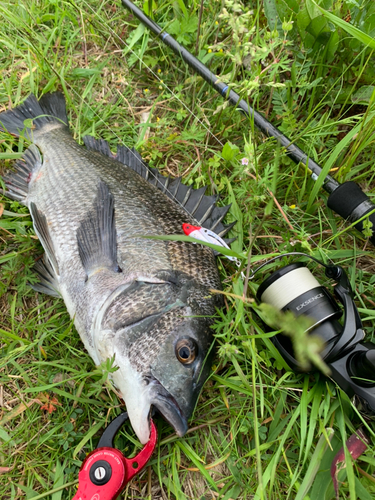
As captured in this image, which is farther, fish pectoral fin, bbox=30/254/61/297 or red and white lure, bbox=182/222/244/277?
fish pectoral fin, bbox=30/254/61/297

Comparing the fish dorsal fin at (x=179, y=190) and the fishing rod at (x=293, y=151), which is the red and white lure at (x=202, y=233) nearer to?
the fish dorsal fin at (x=179, y=190)

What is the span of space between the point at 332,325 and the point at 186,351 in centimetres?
90

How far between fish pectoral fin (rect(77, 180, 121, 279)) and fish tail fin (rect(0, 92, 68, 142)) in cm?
110

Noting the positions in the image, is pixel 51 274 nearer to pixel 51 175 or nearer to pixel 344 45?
pixel 51 175

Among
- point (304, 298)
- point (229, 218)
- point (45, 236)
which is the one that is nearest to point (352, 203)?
point (304, 298)

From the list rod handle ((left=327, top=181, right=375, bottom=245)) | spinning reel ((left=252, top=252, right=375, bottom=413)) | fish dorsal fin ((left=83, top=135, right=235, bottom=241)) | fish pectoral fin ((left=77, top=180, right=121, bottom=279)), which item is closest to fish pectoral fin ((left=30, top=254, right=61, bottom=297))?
fish pectoral fin ((left=77, top=180, right=121, bottom=279))

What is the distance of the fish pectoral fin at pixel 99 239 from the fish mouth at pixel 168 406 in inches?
30.6

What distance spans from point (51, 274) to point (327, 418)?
215 centimetres

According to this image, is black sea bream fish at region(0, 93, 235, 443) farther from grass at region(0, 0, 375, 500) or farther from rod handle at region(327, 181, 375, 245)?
rod handle at region(327, 181, 375, 245)

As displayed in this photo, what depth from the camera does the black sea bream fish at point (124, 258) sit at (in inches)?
77.7

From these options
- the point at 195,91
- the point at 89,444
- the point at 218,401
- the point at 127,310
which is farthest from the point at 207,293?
the point at 195,91

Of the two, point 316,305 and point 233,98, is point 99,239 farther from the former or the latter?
point 233,98

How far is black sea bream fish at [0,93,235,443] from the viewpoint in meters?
1.97

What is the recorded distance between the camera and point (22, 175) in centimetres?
289
